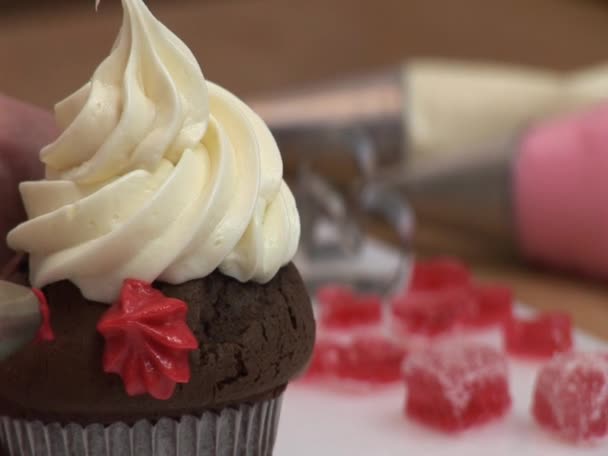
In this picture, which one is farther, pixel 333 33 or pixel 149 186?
pixel 333 33

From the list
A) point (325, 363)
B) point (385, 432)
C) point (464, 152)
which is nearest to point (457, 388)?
point (385, 432)

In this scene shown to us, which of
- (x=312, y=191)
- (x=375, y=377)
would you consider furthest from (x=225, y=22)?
(x=375, y=377)

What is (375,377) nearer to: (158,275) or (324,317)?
(324,317)

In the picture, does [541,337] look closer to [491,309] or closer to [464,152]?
[491,309]

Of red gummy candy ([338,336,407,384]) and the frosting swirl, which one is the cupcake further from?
red gummy candy ([338,336,407,384])

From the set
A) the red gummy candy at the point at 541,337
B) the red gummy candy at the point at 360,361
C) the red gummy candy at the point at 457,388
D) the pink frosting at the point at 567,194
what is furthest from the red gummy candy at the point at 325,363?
the pink frosting at the point at 567,194

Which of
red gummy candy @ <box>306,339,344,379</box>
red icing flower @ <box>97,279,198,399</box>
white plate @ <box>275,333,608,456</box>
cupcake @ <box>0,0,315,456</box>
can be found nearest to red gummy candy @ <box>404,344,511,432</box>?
white plate @ <box>275,333,608,456</box>

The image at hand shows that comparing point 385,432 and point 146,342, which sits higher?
point 146,342
